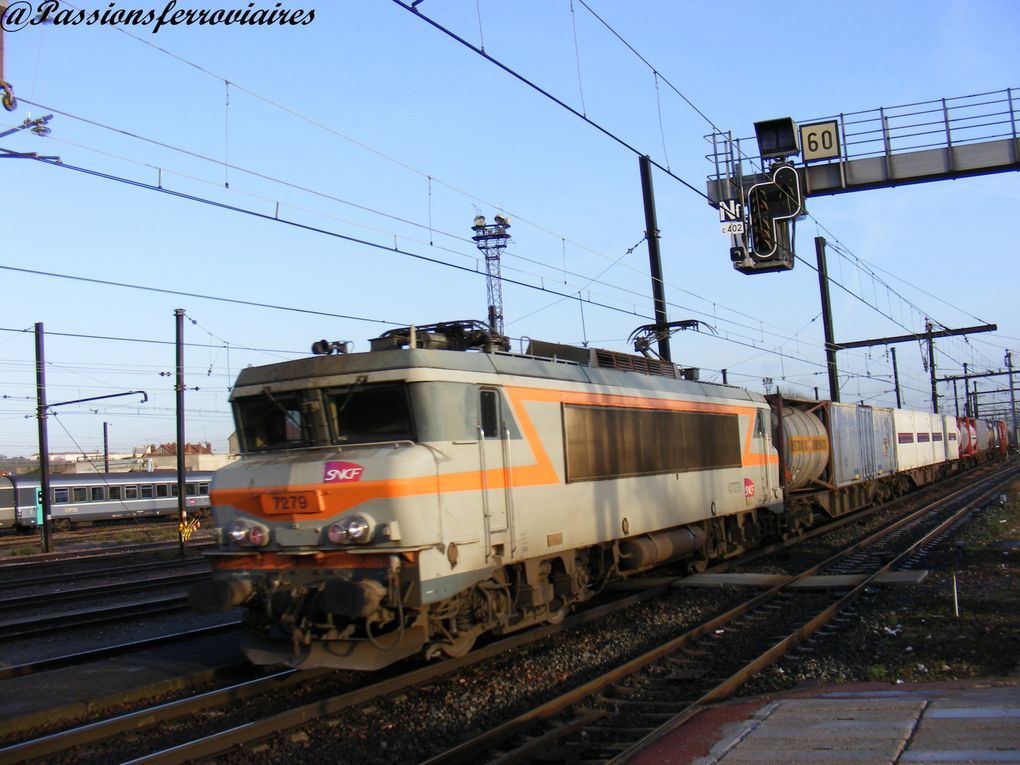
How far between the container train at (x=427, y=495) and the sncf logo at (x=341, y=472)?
1cm

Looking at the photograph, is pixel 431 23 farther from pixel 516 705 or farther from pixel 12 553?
pixel 12 553

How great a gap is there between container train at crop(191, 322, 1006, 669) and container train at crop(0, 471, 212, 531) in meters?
36.2

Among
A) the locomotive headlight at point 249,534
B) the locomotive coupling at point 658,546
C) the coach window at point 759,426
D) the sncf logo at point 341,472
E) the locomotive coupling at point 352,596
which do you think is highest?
the coach window at point 759,426

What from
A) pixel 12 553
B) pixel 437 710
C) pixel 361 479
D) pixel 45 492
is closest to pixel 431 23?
pixel 361 479

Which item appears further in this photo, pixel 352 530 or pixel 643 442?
pixel 643 442

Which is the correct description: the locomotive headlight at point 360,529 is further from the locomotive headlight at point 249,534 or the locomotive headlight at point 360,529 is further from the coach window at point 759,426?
the coach window at point 759,426

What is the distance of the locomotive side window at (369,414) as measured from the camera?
27.3 ft

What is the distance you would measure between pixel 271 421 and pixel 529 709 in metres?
4.02

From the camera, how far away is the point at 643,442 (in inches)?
471

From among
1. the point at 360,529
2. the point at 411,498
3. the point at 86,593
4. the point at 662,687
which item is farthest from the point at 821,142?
the point at 86,593

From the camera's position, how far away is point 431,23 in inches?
328

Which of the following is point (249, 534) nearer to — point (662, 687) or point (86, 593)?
point (662, 687)

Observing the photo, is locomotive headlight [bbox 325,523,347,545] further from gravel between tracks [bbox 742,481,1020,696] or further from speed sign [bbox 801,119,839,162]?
speed sign [bbox 801,119,839,162]

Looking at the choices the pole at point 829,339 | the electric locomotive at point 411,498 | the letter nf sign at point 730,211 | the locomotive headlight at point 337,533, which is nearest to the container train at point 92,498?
the pole at point 829,339
